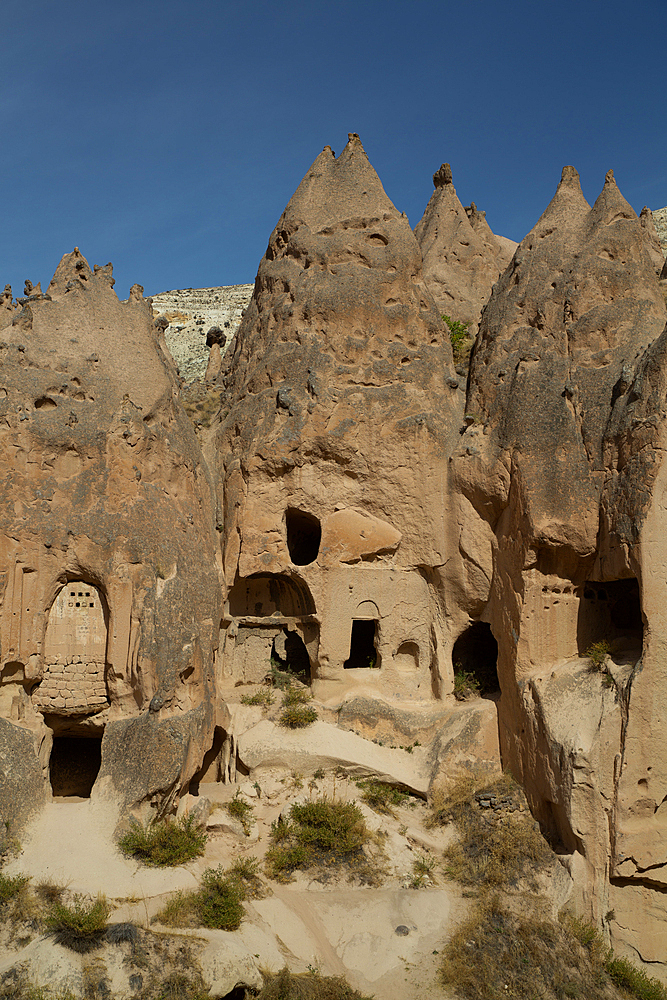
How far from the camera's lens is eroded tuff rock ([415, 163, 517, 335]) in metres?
20.2

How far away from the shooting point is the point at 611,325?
43.4ft

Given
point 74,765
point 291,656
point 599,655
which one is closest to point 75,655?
point 74,765

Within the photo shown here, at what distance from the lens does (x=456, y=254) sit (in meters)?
21.1

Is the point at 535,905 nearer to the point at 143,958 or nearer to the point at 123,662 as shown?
the point at 143,958

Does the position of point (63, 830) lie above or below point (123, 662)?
below

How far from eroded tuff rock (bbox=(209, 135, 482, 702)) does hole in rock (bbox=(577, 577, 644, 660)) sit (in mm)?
1765

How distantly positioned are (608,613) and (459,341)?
748 cm

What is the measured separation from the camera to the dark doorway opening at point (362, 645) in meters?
15.4

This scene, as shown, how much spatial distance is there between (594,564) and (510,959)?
18.9 ft

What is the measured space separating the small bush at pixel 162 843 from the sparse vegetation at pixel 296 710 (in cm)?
289

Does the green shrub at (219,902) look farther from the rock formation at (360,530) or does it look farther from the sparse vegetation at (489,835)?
the sparse vegetation at (489,835)

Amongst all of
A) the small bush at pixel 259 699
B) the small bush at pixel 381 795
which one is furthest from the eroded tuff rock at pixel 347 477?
the small bush at pixel 381 795

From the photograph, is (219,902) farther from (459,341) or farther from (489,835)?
(459,341)

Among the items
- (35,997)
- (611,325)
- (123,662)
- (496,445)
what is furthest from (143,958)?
(611,325)
